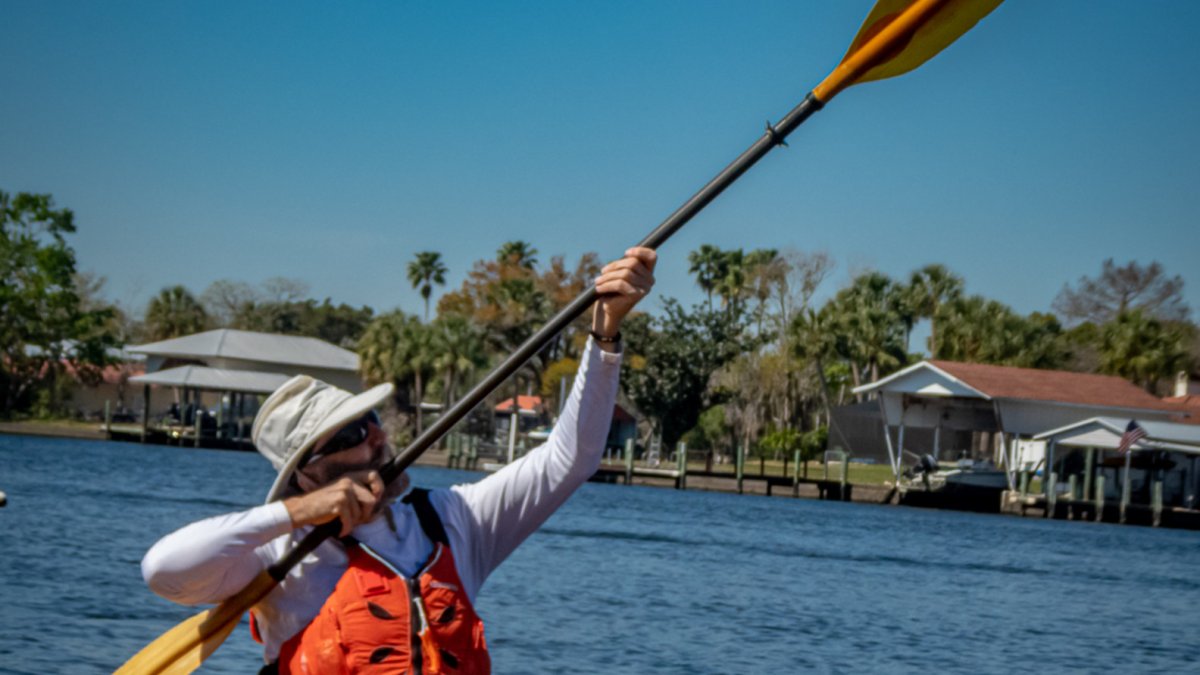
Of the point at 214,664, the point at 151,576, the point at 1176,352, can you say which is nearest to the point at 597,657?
the point at 214,664

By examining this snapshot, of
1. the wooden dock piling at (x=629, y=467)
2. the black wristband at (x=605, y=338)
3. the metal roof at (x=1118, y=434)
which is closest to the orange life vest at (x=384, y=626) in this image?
the black wristband at (x=605, y=338)

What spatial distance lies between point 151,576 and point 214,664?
32.6 ft

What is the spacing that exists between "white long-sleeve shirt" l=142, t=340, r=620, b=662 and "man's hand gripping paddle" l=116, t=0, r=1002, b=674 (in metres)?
0.08

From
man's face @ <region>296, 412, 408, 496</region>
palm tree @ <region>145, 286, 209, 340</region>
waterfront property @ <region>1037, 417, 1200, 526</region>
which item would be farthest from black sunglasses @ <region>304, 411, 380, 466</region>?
palm tree @ <region>145, 286, 209, 340</region>

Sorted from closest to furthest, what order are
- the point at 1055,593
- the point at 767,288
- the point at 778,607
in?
1. the point at 778,607
2. the point at 1055,593
3. the point at 767,288

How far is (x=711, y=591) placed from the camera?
2277 centimetres

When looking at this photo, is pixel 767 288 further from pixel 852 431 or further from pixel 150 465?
pixel 150 465

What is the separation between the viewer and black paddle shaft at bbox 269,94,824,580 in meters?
3.83

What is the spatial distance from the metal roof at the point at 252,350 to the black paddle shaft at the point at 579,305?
66.4 m

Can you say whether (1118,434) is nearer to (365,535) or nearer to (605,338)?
(605,338)

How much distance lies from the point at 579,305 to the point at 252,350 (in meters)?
70.1

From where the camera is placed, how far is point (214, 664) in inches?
512

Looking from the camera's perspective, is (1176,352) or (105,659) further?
(1176,352)

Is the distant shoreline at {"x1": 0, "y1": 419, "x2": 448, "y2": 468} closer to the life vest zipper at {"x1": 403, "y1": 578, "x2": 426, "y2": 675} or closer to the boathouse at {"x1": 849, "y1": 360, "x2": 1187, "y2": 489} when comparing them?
the boathouse at {"x1": 849, "y1": 360, "x2": 1187, "y2": 489}
